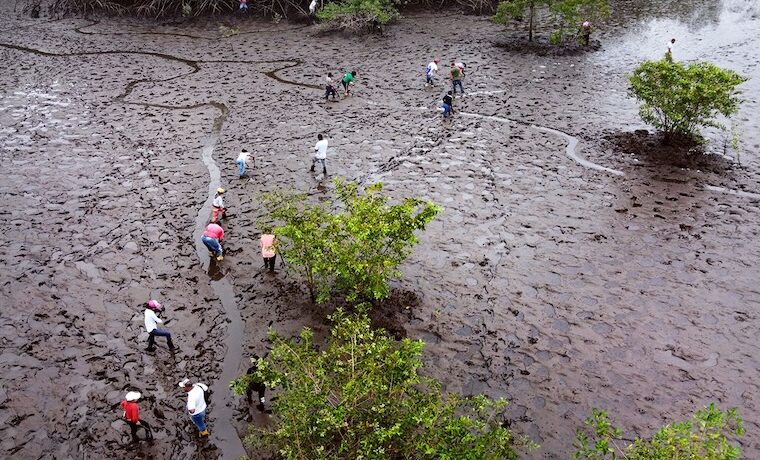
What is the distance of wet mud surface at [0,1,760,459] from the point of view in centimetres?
921

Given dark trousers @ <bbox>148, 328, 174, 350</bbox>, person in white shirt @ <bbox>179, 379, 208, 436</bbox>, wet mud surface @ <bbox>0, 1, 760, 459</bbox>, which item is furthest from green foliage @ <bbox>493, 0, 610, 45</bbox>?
person in white shirt @ <bbox>179, 379, 208, 436</bbox>

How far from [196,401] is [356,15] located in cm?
2232

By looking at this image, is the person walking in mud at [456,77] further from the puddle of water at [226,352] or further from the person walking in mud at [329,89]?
the puddle of water at [226,352]

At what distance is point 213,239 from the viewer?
1178 cm

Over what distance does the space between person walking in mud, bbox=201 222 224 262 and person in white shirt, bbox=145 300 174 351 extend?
7.01 feet

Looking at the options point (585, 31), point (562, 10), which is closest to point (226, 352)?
point (562, 10)

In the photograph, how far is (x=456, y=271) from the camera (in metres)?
11.8

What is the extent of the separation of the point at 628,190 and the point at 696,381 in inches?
241

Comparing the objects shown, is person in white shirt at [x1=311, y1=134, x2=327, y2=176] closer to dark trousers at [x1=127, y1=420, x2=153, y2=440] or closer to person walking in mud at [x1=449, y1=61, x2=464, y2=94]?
person walking in mud at [x1=449, y1=61, x2=464, y2=94]

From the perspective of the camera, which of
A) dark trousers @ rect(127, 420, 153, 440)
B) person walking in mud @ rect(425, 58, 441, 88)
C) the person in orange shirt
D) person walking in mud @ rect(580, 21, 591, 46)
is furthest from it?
person walking in mud @ rect(580, 21, 591, 46)

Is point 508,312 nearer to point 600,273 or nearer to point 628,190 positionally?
point 600,273

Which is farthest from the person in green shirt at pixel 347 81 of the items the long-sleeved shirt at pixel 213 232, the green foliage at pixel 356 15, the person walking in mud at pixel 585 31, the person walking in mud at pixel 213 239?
the person walking in mud at pixel 585 31

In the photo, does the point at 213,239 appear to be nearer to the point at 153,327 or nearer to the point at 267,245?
the point at 267,245

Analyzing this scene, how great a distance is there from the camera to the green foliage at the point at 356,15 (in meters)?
25.8
